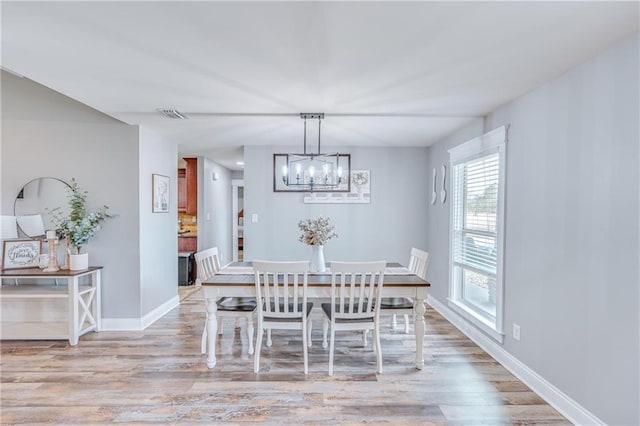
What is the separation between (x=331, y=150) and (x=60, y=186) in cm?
326

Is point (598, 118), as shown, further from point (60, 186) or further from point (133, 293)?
point (60, 186)

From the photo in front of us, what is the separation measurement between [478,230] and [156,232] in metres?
3.64

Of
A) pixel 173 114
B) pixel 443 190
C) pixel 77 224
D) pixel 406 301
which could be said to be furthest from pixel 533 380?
pixel 77 224

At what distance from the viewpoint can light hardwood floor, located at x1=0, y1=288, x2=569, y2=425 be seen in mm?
2189

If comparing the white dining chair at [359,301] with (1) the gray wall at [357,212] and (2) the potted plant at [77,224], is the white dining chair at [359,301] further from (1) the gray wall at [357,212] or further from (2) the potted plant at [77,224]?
(2) the potted plant at [77,224]

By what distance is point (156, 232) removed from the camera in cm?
409

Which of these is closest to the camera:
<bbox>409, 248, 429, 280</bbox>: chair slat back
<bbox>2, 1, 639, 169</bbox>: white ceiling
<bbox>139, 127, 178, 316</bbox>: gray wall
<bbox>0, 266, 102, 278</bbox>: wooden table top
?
<bbox>2, 1, 639, 169</bbox>: white ceiling

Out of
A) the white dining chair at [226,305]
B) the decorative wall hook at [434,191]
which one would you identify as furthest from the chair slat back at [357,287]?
the decorative wall hook at [434,191]

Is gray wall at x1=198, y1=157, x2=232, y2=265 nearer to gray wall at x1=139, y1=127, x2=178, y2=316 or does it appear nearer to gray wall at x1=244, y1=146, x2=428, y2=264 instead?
gray wall at x1=139, y1=127, x2=178, y2=316

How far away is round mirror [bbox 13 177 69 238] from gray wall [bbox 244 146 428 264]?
2.10 metres

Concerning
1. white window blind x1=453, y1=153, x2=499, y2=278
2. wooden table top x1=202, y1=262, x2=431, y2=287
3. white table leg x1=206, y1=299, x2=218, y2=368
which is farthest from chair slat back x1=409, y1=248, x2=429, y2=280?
white table leg x1=206, y1=299, x2=218, y2=368

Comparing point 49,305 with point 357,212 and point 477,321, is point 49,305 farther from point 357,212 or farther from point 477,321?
point 477,321

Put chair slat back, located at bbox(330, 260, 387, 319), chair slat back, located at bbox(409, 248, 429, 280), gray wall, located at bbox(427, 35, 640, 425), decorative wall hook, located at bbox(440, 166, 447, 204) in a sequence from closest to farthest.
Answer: gray wall, located at bbox(427, 35, 640, 425), chair slat back, located at bbox(330, 260, 387, 319), chair slat back, located at bbox(409, 248, 429, 280), decorative wall hook, located at bbox(440, 166, 447, 204)

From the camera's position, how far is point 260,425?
2.09 m
